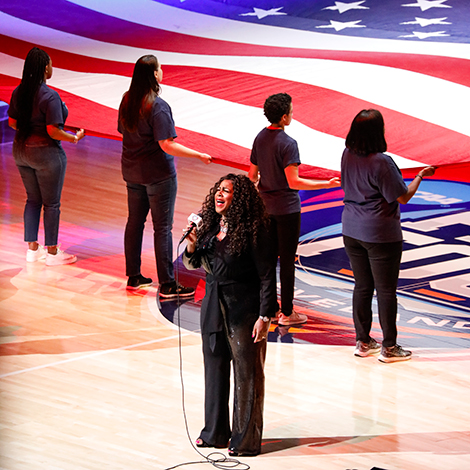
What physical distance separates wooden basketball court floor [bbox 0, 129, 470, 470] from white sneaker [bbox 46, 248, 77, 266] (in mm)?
79

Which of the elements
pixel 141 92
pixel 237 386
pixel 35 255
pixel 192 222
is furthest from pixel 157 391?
pixel 35 255

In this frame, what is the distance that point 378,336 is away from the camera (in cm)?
463

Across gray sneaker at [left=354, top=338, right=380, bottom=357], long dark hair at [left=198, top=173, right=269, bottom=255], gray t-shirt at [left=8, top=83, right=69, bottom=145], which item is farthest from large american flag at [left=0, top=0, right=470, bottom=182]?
long dark hair at [left=198, top=173, right=269, bottom=255]

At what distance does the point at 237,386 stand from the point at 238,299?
34 cm

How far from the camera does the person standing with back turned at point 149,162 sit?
4805 millimetres

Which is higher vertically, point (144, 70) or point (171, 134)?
point (144, 70)

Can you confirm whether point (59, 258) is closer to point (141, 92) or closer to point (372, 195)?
point (141, 92)

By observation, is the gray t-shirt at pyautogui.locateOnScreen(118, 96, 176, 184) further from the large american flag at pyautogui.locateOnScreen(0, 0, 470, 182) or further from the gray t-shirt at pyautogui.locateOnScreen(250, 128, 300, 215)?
the gray t-shirt at pyautogui.locateOnScreen(250, 128, 300, 215)

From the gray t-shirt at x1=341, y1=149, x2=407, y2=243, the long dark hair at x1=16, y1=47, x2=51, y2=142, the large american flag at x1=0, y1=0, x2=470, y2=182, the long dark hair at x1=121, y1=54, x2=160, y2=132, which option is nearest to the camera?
the gray t-shirt at x1=341, y1=149, x2=407, y2=243

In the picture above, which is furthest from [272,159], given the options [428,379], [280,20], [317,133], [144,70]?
[280,20]

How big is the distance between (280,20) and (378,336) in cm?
375

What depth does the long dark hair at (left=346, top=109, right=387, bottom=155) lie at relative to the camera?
3906 millimetres

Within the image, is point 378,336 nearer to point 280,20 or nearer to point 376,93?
point 376,93

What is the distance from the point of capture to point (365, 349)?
433cm
